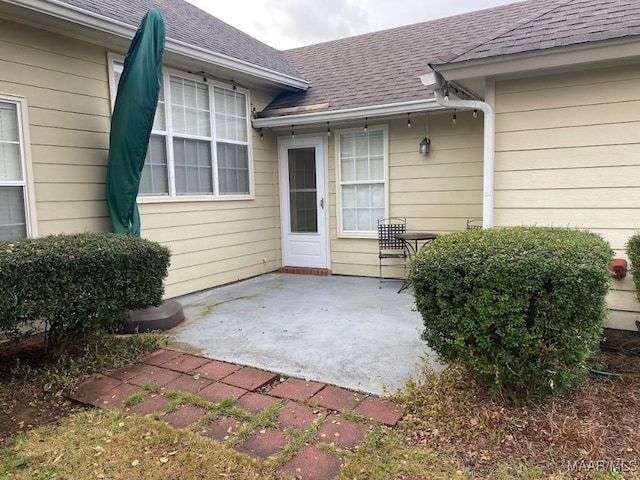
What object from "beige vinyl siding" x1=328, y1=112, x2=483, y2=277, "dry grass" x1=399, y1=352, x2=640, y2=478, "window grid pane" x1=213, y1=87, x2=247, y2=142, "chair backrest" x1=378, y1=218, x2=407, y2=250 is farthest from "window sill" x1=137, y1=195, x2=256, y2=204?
"dry grass" x1=399, y1=352, x2=640, y2=478

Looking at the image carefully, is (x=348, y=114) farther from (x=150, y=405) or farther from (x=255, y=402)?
(x=150, y=405)

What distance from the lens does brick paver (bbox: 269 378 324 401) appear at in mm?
2955

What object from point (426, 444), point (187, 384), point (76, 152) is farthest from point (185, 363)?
point (76, 152)

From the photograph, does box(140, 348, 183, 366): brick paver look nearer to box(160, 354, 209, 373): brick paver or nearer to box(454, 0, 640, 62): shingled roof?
box(160, 354, 209, 373): brick paver

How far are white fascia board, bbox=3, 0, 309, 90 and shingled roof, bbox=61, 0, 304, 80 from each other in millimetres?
99

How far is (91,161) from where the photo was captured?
4.79 metres

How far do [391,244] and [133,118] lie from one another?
3.64 meters

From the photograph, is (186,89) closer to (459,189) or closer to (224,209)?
(224,209)

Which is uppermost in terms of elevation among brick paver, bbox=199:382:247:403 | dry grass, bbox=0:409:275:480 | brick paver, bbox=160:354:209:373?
brick paver, bbox=160:354:209:373

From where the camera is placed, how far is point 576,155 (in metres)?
3.87

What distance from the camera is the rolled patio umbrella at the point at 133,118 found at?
429cm

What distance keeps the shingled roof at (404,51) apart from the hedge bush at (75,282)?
Answer: 3150 mm

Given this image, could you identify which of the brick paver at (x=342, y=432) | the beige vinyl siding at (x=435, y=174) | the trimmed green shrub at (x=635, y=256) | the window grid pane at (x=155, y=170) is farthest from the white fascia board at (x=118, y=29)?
the trimmed green shrub at (x=635, y=256)

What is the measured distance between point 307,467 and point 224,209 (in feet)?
15.3
